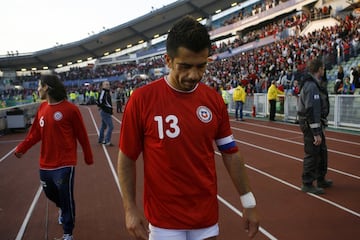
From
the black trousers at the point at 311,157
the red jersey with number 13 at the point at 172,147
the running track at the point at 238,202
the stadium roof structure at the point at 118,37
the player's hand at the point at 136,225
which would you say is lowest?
the running track at the point at 238,202

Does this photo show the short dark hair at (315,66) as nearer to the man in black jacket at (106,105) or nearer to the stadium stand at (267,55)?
the man in black jacket at (106,105)

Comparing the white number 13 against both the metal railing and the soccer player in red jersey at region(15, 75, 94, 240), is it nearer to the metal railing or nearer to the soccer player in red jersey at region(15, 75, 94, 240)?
the soccer player in red jersey at region(15, 75, 94, 240)

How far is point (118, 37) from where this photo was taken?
60.2m

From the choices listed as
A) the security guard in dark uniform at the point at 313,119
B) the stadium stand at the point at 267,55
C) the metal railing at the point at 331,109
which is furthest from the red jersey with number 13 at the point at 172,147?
the stadium stand at the point at 267,55

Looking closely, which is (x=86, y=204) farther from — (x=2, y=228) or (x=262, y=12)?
(x=262, y=12)

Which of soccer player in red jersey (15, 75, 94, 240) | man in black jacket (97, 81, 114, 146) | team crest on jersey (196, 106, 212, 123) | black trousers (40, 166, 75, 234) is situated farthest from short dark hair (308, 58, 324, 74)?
man in black jacket (97, 81, 114, 146)

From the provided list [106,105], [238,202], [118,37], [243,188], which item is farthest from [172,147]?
[118,37]

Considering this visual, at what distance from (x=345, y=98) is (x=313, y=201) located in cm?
815

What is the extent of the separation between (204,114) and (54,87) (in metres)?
2.55

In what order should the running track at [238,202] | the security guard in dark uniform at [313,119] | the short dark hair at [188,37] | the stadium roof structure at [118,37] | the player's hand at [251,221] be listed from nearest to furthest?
the short dark hair at [188,37] < the player's hand at [251,221] < the running track at [238,202] < the security guard in dark uniform at [313,119] < the stadium roof structure at [118,37]

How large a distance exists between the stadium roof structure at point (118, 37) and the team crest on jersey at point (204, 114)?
179 ft

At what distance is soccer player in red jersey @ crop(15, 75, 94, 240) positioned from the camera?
158 inches

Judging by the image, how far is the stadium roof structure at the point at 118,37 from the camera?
184 ft

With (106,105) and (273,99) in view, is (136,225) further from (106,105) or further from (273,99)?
(273,99)
